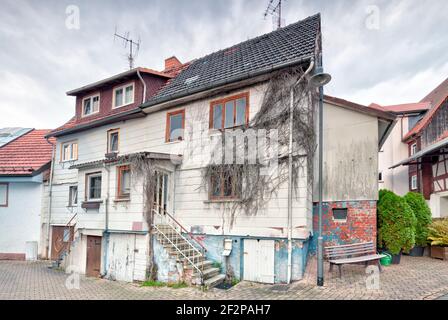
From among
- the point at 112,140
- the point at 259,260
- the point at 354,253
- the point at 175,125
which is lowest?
the point at 259,260

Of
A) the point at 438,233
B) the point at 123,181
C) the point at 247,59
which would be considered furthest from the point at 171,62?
the point at 438,233

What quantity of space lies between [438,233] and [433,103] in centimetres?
1739

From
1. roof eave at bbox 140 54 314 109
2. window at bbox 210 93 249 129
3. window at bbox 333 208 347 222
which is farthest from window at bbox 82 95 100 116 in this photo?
window at bbox 333 208 347 222

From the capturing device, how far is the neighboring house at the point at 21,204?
1833 cm

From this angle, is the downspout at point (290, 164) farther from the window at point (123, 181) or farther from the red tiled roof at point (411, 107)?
the red tiled roof at point (411, 107)

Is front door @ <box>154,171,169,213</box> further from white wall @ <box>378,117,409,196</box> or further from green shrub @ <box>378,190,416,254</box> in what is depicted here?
white wall @ <box>378,117,409,196</box>

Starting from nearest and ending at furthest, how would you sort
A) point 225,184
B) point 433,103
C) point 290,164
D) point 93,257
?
point 290,164, point 225,184, point 93,257, point 433,103

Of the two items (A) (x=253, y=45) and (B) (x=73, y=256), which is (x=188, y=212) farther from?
(A) (x=253, y=45)

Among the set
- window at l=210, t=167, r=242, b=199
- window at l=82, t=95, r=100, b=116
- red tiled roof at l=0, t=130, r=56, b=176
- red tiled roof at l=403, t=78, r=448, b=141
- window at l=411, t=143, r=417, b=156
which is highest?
red tiled roof at l=403, t=78, r=448, b=141

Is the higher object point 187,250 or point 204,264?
point 187,250

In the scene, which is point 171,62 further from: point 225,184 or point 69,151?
point 225,184

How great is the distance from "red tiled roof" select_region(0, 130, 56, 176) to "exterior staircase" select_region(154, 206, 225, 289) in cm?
1055

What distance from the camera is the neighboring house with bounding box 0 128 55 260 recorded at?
1833 cm

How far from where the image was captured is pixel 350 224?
12031 mm
